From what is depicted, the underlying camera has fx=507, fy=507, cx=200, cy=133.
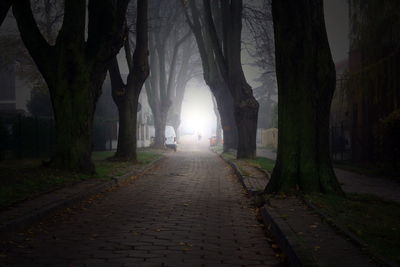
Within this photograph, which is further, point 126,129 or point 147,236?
point 126,129

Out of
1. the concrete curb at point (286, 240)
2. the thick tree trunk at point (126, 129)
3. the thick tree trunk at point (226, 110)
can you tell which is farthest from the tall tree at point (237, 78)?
the concrete curb at point (286, 240)

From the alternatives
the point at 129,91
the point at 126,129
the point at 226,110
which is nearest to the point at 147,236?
the point at 126,129

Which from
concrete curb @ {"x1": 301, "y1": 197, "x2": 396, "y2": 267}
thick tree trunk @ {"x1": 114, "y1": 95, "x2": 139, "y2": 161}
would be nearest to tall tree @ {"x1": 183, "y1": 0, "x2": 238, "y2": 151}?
thick tree trunk @ {"x1": 114, "y1": 95, "x2": 139, "y2": 161}

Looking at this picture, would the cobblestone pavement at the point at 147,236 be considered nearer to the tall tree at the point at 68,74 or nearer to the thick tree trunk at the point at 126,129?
the tall tree at the point at 68,74

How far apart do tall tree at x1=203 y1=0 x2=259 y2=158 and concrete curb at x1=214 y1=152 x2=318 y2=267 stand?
609 inches

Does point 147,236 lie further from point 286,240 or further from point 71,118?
point 71,118

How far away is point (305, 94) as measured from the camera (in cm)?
975

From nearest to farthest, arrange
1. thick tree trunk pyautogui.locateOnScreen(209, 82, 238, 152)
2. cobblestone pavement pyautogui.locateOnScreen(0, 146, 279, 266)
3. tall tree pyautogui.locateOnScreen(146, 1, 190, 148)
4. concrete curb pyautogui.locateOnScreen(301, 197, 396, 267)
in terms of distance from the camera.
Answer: concrete curb pyautogui.locateOnScreen(301, 197, 396, 267) < cobblestone pavement pyautogui.locateOnScreen(0, 146, 279, 266) < thick tree trunk pyautogui.locateOnScreen(209, 82, 238, 152) < tall tree pyautogui.locateOnScreen(146, 1, 190, 148)

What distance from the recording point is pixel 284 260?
5.46m

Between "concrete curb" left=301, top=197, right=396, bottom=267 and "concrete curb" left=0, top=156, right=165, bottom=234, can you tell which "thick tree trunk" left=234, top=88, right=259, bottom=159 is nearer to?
"concrete curb" left=0, top=156, right=165, bottom=234

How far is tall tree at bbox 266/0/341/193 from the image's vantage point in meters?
9.79

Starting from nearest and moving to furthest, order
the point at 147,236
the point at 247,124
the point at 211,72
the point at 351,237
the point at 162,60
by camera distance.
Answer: the point at 351,237 → the point at 147,236 → the point at 247,124 → the point at 211,72 → the point at 162,60

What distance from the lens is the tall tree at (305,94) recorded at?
32.1 ft

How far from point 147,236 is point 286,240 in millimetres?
1924
